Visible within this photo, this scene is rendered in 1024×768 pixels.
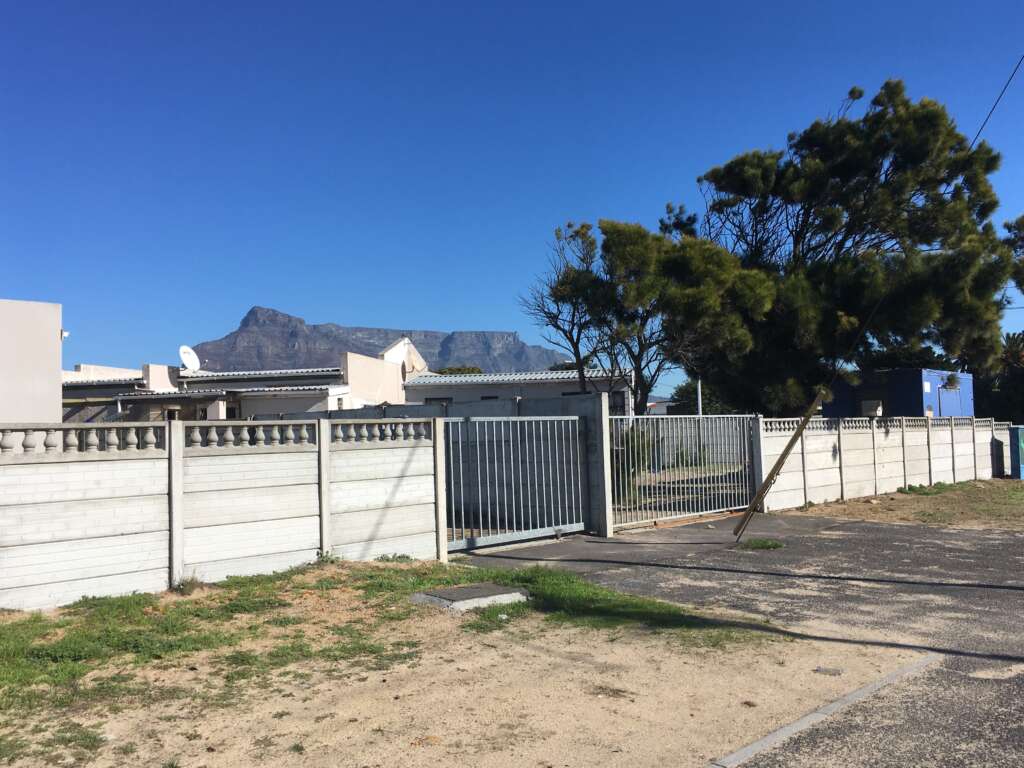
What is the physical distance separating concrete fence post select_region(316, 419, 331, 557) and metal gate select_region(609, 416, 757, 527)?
5790 mm

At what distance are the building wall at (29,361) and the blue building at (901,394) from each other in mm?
22101

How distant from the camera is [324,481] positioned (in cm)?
912

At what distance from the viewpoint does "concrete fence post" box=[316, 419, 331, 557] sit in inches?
358

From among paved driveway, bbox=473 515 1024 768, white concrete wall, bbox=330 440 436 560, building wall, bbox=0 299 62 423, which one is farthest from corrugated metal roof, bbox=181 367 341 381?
white concrete wall, bbox=330 440 436 560

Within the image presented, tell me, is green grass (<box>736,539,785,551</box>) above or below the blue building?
below

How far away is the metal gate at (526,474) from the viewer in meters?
12.3

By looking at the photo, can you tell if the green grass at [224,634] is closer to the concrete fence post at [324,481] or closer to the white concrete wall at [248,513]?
the white concrete wall at [248,513]

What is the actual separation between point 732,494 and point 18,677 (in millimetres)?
13998

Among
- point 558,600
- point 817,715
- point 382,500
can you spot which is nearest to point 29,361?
point 382,500

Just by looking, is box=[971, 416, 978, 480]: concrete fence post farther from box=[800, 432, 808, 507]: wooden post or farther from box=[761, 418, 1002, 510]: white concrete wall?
box=[800, 432, 808, 507]: wooden post

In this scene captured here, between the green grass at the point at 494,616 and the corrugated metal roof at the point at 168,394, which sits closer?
the green grass at the point at 494,616

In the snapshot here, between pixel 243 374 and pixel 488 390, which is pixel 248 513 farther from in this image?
pixel 488 390

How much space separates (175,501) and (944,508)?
54.6ft

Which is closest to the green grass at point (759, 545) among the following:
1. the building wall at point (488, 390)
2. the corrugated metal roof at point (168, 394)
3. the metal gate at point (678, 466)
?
the metal gate at point (678, 466)
